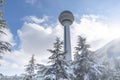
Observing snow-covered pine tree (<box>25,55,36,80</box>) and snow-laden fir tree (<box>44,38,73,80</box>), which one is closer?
snow-laden fir tree (<box>44,38,73,80</box>)

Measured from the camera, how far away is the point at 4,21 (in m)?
16.2

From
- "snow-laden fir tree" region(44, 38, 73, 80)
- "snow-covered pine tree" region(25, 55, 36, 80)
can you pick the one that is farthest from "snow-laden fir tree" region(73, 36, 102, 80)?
Answer: "snow-covered pine tree" region(25, 55, 36, 80)

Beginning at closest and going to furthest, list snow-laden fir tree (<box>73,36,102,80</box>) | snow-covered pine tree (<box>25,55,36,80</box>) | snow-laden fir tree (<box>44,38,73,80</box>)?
snow-laden fir tree (<box>44,38,73,80</box>) < snow-laden fir tree (<box>73,36,102,80</box>) < snow-covered pine tree (<box>25,55,36,80</box>)

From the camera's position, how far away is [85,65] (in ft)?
84.0

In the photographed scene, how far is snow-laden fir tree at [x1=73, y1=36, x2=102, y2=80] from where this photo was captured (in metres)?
25.4

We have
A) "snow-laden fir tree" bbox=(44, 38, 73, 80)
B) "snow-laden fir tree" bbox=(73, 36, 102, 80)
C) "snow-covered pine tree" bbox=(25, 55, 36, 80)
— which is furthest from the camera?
"snow-covered pine tree" bbox=(25, 55, 36, 80)

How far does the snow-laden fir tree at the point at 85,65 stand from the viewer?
83.4ft

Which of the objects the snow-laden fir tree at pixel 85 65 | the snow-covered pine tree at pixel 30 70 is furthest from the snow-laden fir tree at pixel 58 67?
the snow-covered pine tree at pixel 30 70

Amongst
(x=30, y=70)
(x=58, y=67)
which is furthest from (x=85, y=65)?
(x=30, y=70)

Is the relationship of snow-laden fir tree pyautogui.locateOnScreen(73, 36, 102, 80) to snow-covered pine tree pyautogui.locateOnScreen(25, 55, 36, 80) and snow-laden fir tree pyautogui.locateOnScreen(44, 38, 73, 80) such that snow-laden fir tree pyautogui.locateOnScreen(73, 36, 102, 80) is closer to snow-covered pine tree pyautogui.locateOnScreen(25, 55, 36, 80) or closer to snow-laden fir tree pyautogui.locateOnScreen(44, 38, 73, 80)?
snow-laden fir tree pyautogui.locateOnScreen(44, 38, 73, 80)

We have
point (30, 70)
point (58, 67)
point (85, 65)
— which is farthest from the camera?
point (30, 70)

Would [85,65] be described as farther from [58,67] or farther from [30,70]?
[30,70]

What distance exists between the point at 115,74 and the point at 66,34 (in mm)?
65086

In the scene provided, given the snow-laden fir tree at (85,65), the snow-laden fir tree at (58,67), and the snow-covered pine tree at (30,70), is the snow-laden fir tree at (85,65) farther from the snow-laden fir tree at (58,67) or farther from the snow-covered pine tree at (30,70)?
the snow-covered pine tree at (30,70)
